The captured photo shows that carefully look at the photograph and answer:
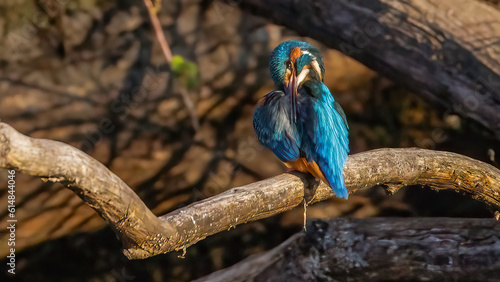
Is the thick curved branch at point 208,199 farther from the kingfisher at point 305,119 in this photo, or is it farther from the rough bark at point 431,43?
the rough bark at point 431,43

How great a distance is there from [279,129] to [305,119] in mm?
91

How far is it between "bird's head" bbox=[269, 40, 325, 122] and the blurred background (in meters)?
1.18

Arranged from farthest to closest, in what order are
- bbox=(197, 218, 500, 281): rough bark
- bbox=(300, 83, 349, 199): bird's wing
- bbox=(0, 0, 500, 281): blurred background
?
bbox=(0, 0, 500, 281): blurred background → bbox=(197, 218, 500, 281): rough bark → bbox=(300, 83, 349, 199): bird's wing

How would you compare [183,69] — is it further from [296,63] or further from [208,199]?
[208,199]

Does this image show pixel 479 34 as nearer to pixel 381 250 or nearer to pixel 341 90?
pixel 341 90

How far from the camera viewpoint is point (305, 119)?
5.10 feet

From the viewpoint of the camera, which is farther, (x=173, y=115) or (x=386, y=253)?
(x=173, y=115)

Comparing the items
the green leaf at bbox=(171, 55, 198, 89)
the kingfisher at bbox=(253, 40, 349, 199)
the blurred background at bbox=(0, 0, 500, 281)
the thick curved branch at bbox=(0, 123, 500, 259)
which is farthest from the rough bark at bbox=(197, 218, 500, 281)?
the green leaf at bbox=(171, 55, 198, 89)

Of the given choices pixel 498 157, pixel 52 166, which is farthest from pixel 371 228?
pixel 52 166

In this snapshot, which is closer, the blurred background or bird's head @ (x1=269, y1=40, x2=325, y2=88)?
bird's head @ (x1=269, y1=40, x2=325, y2=88)

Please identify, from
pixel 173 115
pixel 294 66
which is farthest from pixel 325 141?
pixel 173 115

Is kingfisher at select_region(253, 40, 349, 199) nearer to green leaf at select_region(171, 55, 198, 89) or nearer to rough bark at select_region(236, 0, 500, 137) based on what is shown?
green leaf at select_region(171, 55, 198, 89)

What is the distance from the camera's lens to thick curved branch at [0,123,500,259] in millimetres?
994

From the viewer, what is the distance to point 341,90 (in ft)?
9.73
